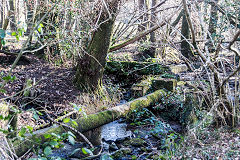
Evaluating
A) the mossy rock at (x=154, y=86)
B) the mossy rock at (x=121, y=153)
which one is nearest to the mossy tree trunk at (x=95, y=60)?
the mossy rock at (x=154, y=86)

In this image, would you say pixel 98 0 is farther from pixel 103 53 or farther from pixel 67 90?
pixel 67 90

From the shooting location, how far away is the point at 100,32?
7195 millimetres

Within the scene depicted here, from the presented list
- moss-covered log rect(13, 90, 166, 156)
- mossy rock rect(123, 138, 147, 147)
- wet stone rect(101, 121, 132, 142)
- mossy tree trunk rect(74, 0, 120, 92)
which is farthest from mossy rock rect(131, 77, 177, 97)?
mossy rock rect(123, 138, 147, 147)

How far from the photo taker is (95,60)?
7.37 meters

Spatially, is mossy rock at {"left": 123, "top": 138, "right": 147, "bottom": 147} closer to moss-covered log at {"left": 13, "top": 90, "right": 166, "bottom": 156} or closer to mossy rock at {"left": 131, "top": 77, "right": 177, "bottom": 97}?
moss-covered log at {"left": 13, "top": 90, "right": 166, "bottom": 156}

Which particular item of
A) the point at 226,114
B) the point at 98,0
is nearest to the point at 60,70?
the point at 98,0

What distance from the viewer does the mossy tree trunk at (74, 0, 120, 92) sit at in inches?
283

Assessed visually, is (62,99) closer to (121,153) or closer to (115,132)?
(115,132)

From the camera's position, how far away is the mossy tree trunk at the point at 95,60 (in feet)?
23.5

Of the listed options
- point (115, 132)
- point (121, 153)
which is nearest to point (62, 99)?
point (115, 132)

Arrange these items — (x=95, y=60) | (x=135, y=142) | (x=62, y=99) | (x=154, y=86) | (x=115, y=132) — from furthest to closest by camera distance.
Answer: (x=154, y=86)
(x=95, y=60)
(x=62, y=99)
(x=115, y=132)
(x=135, y=142)

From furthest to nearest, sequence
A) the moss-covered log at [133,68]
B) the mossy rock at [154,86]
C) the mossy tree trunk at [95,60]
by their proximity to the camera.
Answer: the moss-covered log at [133,68] < the mossy rock at [154,86] < the mossy tree trunk at [95,60]

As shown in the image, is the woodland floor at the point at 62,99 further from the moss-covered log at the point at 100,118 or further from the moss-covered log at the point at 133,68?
the moss-covered log at the point at 133,68

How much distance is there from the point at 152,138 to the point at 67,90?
3030 millimetres
